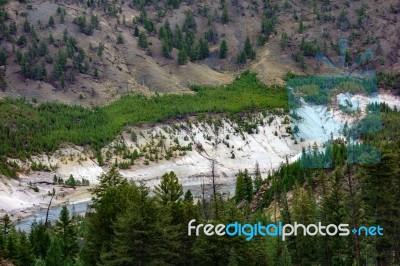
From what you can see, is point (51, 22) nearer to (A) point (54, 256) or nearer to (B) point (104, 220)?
(A) point (54, 256)

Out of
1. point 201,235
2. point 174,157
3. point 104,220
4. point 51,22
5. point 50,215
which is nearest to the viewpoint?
point 201,235

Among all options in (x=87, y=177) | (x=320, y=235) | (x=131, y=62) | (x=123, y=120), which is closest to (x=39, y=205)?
(x=87, y=177)

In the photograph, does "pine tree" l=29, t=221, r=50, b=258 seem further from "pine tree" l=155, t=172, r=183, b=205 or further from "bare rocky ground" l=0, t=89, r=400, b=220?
"bare rocky ground" l=0, t=89, r=400, b=220

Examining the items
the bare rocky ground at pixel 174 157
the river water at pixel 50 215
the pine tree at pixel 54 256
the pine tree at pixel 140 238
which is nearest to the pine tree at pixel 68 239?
the pine tree at pixel 54 256

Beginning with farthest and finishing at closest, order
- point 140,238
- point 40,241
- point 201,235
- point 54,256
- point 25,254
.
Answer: point 40,241 < point 25,254 < point 54,256 < point 201,235 < point 140,238

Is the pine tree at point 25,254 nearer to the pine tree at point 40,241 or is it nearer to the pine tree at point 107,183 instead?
the pine tree at point 40,241

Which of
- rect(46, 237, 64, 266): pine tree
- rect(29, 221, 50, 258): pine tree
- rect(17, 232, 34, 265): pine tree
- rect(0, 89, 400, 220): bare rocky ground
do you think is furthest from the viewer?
rect(0, 89, 400, 220): bare rocky ground

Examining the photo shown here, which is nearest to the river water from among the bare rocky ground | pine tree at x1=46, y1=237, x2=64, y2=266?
the bare rocky ground

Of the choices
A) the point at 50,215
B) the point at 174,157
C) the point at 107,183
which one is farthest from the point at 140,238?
the point at 174,157

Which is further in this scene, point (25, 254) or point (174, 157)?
point (174, 157)

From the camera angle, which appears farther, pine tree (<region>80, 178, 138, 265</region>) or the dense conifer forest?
pine tree (<region>80, 178, 138, 265</region>)

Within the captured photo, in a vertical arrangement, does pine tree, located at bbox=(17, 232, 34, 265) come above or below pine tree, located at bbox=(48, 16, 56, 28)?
below
